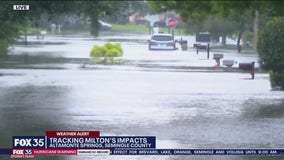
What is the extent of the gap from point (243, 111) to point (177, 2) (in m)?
13.5

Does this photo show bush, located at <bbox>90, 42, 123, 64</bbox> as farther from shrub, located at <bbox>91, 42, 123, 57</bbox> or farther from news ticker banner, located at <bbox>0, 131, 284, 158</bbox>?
news ticker banner, located at <bbox>0, 131, 284, 158</bbox>

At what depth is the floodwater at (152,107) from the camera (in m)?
16.3

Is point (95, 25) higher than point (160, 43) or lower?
higher

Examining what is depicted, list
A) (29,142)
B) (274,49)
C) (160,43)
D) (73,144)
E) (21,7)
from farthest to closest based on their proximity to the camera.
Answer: (160,43) < (274,49) < (21,7) < (29,142) < (73,144)

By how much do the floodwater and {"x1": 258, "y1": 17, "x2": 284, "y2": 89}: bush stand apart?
614 millimetres

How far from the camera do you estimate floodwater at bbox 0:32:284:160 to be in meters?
16.3

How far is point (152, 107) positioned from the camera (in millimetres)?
21203

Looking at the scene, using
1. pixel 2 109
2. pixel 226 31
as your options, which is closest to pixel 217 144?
pixel 2 109

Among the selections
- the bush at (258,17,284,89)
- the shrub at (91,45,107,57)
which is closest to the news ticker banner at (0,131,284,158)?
the bush at (258,17,284,89)

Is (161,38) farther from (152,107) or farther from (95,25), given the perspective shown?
(95,25)

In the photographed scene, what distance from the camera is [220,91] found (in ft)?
85.6

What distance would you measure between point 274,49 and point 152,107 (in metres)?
8.27

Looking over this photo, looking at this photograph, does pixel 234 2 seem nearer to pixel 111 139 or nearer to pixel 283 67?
pixel 111 139

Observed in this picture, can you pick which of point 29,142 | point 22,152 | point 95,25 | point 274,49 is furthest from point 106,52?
point 22,152
